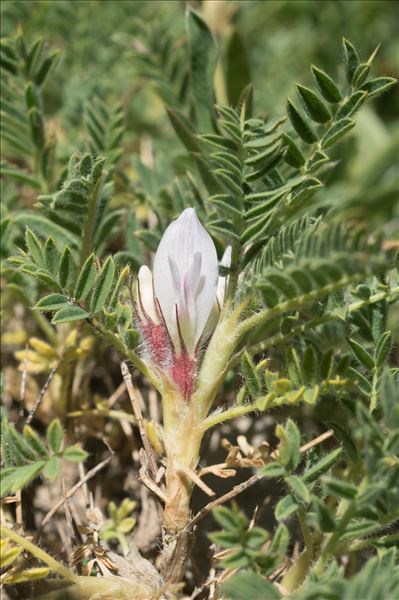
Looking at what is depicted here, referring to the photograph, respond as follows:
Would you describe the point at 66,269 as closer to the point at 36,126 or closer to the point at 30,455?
the point at 30,455

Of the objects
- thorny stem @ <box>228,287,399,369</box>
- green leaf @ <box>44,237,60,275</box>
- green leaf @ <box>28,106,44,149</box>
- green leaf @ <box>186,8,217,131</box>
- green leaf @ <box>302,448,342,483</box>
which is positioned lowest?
green leaf @ <box>302,448,342,483</box>

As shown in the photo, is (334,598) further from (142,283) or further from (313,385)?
(142,283)

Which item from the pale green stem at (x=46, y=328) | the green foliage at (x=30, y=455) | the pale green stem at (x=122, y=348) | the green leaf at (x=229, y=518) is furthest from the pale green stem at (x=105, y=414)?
the green leaf at (x=229, y=518)

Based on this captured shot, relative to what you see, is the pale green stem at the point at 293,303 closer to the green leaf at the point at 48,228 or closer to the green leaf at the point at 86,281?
the green leaf at the point at 86,281

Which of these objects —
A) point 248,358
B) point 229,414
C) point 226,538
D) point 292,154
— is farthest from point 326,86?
point 226,538

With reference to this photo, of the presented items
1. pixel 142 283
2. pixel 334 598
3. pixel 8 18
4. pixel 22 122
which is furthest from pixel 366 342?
pixel 8 18

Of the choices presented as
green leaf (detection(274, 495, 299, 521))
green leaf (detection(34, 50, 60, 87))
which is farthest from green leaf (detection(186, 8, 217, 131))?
green leaf (detection(274, 495, 299, 521))

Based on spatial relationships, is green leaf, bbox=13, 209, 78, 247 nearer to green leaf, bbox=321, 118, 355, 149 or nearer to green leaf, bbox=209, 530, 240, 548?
green leaf, bbox=321, 118, 355, 149
